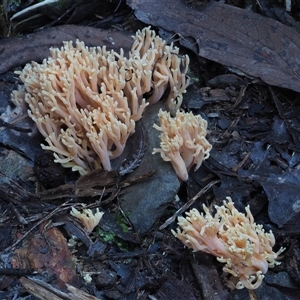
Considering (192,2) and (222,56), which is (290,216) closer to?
(222,56)

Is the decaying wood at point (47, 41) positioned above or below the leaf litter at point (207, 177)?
above

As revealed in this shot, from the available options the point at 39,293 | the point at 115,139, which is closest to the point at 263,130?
the point at 115,139

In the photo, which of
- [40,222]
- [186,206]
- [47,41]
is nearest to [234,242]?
[186,206]

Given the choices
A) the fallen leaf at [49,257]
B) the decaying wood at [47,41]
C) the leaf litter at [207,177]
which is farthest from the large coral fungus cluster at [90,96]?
the fallen leaf at [49,257]

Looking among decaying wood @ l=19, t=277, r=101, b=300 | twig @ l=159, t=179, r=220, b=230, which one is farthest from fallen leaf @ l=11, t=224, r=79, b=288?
twig @ l=159, t=179, r=220, b=230

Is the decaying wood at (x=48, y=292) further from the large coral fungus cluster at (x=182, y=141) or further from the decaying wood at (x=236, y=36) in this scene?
the decaying wood at (x=236, y=36)

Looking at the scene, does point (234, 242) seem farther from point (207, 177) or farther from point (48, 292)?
point (48, 292)

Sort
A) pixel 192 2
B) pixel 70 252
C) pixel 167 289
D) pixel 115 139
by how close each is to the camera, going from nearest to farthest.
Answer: pixel 167 289 < pixel 70 252 < pixel 115 139 < pixel 192 2
